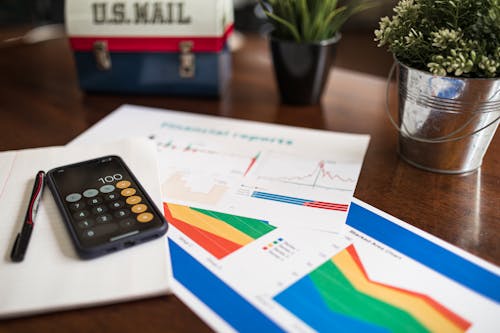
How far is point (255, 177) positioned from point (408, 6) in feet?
0.93

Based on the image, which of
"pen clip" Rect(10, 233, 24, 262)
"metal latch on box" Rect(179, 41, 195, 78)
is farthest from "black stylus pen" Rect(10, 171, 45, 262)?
"metal latch on box" Rect(179, 41, 195, 78)

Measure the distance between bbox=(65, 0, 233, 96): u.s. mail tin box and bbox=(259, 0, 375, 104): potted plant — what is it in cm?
11

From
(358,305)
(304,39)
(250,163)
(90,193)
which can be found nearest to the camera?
(358,305)

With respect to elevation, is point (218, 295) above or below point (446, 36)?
below

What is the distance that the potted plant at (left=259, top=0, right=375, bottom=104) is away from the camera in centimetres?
72

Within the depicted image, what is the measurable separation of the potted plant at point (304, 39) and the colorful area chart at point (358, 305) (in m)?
0.41

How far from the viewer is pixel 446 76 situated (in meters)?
0.53

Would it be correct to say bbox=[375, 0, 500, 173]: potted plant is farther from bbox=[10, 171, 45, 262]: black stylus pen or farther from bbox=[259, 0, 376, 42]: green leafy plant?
bbox=[10, 171, 45, 262]: black stylus pen

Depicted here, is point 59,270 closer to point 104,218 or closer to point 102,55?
point 104,218

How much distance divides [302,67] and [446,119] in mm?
280

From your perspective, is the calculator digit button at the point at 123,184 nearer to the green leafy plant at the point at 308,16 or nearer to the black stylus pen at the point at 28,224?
the black stylus pen at the point at 28,224

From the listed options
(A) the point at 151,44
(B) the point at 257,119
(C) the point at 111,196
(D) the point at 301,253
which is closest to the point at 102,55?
(A) the point at 151,44

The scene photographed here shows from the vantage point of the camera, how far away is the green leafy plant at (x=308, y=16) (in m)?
0.71

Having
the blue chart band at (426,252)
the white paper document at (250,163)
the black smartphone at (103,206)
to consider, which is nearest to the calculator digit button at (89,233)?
the black smartphone at (103,206)
